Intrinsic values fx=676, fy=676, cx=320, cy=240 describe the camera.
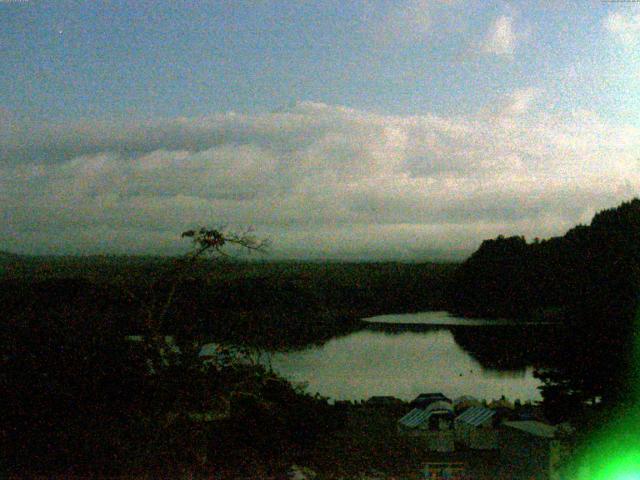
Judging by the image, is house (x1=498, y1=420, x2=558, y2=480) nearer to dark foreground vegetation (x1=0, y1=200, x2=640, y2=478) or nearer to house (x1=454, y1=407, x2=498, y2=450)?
dark foreground vegetation (x1=0, y1=200, x2=640, y2=478)

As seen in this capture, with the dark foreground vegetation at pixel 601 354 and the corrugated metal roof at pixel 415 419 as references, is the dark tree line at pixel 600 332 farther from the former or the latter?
the corrugated metal roof at pixel 415 419

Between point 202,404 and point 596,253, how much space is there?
11364 mm

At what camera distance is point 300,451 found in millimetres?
4918

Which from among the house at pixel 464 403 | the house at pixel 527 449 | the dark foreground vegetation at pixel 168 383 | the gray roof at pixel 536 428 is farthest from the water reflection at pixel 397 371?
the dark foreground vegetation at pixel 168 383

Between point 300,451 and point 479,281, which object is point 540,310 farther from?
point 300,451

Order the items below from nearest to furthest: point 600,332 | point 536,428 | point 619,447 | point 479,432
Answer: point 619,447 < point 600,332 < point 536,428 < point 479,432

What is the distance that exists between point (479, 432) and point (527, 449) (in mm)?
4272

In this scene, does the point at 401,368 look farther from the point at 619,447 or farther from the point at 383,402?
the point at 619,447

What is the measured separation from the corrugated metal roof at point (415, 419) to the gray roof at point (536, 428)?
3911mm

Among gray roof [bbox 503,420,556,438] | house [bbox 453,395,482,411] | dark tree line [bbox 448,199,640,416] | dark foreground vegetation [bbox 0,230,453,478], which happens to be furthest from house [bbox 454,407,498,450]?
dark foreground vegetation [bbox 0,230,453,478]

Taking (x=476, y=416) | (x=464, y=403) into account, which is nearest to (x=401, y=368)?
(x=464, y=403)

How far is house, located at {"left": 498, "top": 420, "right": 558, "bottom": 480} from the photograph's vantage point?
784cm

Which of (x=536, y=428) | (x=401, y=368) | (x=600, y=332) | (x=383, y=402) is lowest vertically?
(x=401, y=368)

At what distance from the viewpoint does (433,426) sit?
13750 millimetres
